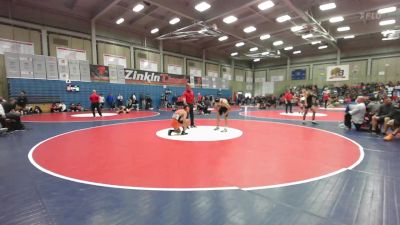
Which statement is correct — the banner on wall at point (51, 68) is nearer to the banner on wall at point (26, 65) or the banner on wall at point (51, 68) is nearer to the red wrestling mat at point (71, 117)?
the banner on wall at point (26, 65)

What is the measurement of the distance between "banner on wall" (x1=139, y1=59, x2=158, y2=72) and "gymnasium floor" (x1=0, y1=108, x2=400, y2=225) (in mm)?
16698

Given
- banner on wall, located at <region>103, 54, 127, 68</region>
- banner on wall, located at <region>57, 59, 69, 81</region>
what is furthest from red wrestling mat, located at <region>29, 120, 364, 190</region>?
banner on wall, located at <region>103, 54, 127, 68</region>

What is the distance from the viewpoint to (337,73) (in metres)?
26.1

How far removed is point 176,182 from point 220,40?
22.4m

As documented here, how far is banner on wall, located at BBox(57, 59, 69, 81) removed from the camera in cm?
1584

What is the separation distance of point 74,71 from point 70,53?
144 cm

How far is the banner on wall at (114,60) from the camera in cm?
1867

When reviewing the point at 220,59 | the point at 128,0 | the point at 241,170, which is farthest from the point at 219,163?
the point at 220,59

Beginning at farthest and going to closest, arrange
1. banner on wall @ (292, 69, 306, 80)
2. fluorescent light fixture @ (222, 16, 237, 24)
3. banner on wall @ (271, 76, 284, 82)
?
1. banner on wall @ (271, 76, 284, 82)
2. banner on wall @ (292, 69, 306, 80)
3. fluorescent light fixture @ (222, 16, 237, 24)

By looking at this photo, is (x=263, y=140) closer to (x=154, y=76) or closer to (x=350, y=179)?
(x=350, y=179)

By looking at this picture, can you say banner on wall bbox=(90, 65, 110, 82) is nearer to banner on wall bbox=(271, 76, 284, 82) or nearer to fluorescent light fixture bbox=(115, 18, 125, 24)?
fluorescent light fixture bbox=(115, 18, 125, 24)

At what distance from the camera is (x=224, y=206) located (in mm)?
2398

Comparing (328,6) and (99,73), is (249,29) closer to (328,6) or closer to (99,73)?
(328,6)

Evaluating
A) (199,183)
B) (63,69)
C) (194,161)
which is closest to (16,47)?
(63,69)
